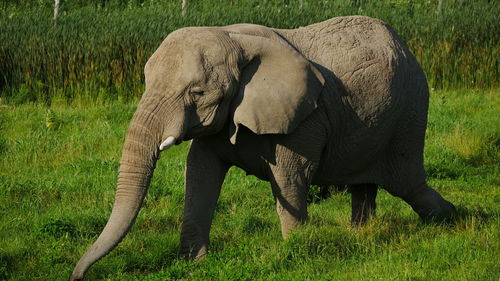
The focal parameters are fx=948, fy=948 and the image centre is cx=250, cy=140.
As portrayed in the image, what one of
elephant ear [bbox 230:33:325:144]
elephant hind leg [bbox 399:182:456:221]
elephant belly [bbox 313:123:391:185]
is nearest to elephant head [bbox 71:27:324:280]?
elephant ear [bbox 230:33:325:144]

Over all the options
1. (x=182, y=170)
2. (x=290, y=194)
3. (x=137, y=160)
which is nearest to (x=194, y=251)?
(x=290, y=194)

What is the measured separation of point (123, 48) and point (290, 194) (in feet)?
30.2

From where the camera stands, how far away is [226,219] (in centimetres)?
881

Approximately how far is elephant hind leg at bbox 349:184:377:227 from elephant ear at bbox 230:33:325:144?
5.11ft

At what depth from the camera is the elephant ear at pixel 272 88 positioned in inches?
258

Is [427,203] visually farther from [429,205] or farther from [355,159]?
[355,159]

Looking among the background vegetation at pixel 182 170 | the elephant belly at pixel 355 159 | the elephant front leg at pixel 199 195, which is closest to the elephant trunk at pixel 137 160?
the background vegetation at pixel 182 170

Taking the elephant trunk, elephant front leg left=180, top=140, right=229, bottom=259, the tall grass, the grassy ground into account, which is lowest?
the tall grass

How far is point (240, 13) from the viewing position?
19.1 metres

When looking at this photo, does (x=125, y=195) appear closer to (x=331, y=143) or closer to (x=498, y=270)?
(x=331, y=143)

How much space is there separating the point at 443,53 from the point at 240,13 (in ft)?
15.5

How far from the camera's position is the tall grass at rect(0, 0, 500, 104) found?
15.2 meters

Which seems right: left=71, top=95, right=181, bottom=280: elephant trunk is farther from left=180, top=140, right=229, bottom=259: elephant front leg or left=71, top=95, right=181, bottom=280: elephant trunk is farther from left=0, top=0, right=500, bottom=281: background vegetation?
left=180, top=140, right=229, bottom=259: elephant front leg

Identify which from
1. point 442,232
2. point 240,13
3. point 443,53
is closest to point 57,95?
point 240,13
